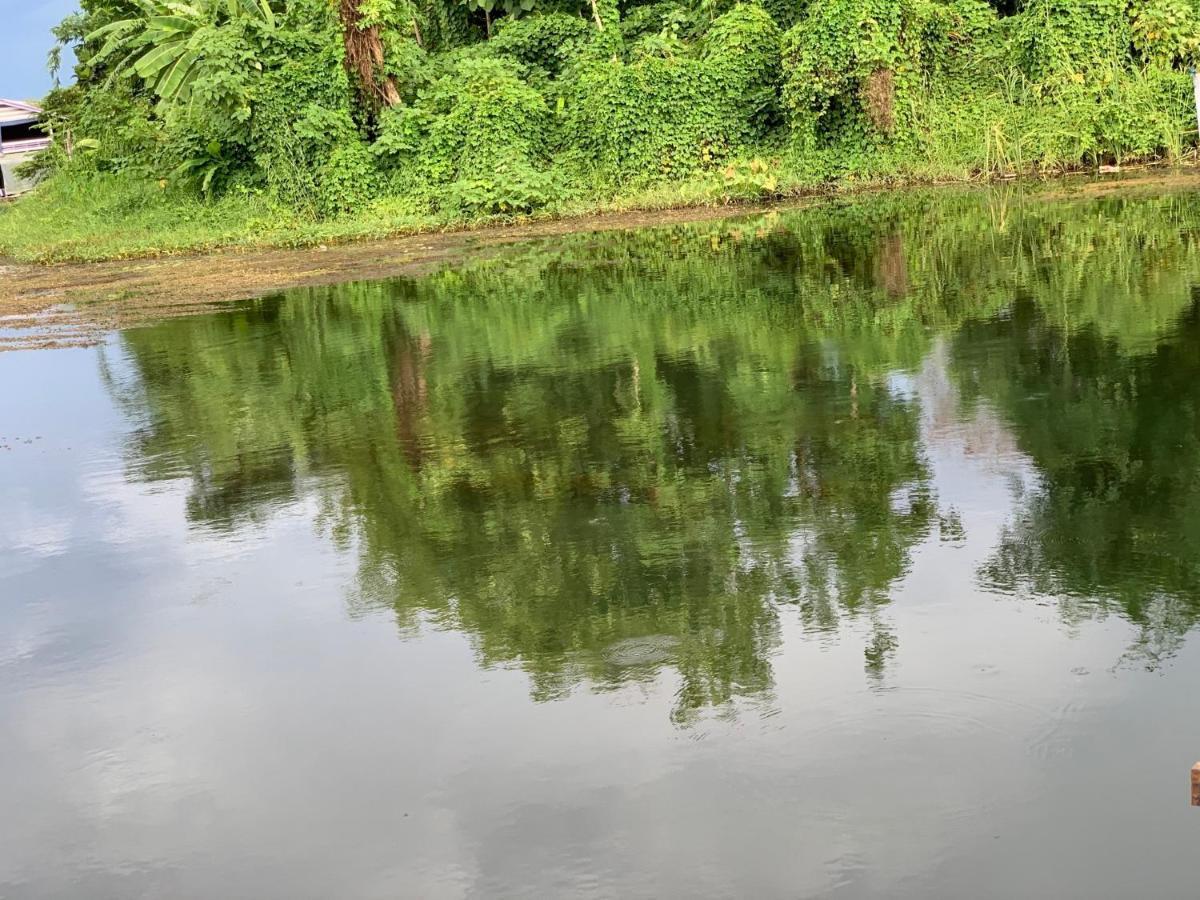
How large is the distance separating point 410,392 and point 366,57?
702 inches

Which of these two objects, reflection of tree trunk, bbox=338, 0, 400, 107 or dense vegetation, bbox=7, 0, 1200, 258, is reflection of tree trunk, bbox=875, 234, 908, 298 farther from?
reflection of tree trunk, bbox=338, 0, 400, 107

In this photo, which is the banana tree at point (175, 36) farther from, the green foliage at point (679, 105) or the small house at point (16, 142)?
the small house at point (16, 142)

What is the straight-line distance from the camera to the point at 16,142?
61500mm

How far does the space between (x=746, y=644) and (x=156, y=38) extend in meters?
30.4

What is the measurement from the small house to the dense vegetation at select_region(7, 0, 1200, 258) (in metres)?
30.5

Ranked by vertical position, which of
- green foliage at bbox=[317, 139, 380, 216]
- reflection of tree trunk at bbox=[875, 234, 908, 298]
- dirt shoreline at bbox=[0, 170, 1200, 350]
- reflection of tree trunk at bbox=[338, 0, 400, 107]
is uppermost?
reflection of tree trunk at bbox=[338, 0, 400, 107]

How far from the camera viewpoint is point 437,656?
19.9ft

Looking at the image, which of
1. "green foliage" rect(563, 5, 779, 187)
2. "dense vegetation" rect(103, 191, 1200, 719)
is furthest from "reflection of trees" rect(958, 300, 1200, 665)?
"green foliage" rect(563, 5, 779, 187)

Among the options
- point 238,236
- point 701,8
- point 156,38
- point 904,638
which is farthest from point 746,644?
point 156,38

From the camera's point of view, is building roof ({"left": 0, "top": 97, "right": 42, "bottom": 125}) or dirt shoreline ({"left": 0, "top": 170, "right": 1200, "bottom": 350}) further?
building roof ({"left": 0, "top": 97, "right": 42, "bottom": 125})

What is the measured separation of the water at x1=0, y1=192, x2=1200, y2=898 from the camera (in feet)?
14.6

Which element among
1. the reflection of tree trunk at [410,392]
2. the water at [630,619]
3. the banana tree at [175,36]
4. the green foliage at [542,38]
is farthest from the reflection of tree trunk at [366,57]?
the water at [630,619]

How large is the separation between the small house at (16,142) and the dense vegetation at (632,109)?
3050cm

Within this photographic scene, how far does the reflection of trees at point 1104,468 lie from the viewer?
604 centimetres
